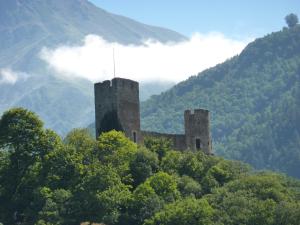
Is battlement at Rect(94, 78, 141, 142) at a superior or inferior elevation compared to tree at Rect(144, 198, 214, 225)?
superior

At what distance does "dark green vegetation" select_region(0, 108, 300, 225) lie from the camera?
220 ft

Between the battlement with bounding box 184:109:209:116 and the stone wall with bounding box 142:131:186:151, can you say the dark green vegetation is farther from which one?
the battlement with bounding box 184:109:209:116

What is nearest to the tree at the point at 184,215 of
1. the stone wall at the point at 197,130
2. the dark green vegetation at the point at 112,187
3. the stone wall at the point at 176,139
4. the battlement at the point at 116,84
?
the dark green vegetation at the point at 112,187

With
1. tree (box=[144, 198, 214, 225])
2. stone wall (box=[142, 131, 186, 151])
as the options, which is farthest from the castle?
tree (box=[144, 198, 214, 225])

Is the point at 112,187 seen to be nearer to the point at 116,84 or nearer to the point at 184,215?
the point at 184,215

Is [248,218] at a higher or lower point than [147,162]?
lower

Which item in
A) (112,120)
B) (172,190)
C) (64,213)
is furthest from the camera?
(112,120)

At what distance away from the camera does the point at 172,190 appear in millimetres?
71875

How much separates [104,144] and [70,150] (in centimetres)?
374

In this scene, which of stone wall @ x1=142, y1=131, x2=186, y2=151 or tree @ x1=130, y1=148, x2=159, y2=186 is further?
stone wall @ x1=142, y1=131, x2=186, y2=151

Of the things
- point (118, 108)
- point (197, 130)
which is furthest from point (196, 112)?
point (118, 108)

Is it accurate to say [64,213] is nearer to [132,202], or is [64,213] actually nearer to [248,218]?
[132,202]

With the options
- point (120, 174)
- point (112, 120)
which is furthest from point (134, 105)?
point (120, 174)

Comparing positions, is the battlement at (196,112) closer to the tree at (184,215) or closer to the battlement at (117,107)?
the battlement at (117,107)
